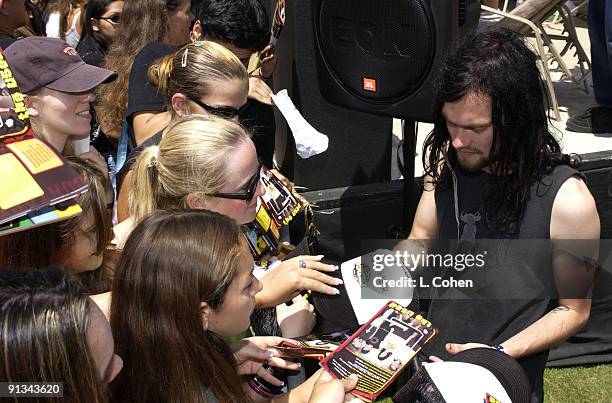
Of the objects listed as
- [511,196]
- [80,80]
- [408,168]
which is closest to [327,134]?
[408,168]

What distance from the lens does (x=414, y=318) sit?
77.5 inches

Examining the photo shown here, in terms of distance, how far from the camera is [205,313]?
1686 mm

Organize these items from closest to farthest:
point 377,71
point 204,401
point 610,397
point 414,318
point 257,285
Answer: point 204,401 < point 257,285 < point 414,318 < point 377,71 < point 610,397

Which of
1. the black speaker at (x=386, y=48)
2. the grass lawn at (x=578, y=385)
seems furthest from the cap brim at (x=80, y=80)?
the grass lawn at (x=578, y=385)

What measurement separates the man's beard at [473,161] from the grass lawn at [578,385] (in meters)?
1.52

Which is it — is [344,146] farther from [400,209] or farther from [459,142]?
[459,142]

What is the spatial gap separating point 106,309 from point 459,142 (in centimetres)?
111

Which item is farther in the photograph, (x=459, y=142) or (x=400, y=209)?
(x=400, y=209)

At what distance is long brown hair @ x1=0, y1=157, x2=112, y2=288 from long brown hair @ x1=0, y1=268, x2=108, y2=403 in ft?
1.56

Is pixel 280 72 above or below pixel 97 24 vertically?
below

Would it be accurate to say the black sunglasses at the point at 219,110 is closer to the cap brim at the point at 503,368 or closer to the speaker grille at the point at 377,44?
the speaker grille at the point at 377,44

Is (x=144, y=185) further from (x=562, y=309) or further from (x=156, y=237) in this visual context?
(x=562, y=309)

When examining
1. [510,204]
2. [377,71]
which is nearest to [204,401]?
[510,204]

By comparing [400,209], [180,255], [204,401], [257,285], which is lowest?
[400,209]
